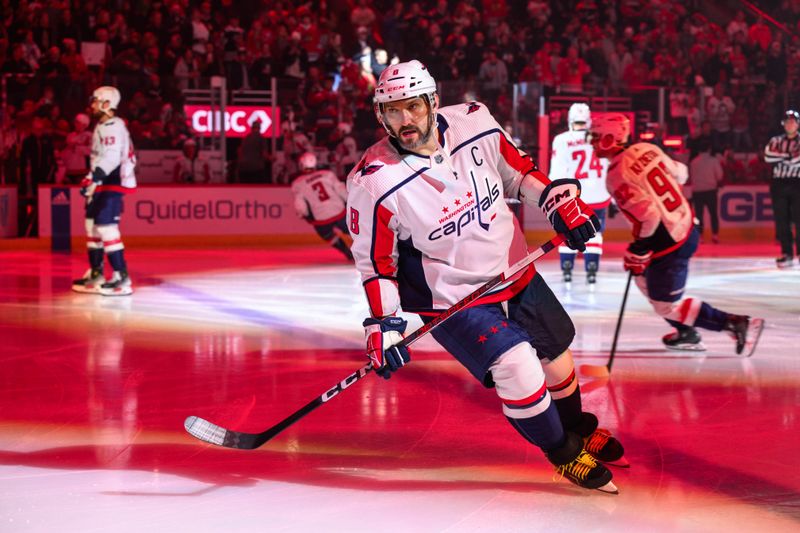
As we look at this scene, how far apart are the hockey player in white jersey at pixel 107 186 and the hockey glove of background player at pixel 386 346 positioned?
525 cm

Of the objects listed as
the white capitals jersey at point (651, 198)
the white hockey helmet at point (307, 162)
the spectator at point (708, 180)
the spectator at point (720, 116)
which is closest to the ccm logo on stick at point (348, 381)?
the white capitals jersey at point (651, 198)

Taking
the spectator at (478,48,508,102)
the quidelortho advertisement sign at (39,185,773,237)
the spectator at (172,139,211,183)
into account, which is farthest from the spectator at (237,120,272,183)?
the spectator at (478,48,508,102)

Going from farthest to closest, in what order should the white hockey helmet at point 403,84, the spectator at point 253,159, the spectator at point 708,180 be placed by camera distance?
the spectator at point 708,180
the spectator at point 253,159
the white hockey helmet at point 403,84

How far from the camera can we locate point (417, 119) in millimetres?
3232

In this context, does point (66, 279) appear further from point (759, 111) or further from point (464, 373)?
point (759, 111)

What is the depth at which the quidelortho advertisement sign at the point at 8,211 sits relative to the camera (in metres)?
11.9

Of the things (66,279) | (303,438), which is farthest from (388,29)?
(303,438)

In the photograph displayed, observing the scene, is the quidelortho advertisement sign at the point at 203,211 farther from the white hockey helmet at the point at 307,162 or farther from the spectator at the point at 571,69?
the spectator at the point at 571,69

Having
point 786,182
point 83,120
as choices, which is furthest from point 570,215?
point 83,120

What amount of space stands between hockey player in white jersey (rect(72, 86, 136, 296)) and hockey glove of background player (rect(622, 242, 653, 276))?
429 cm

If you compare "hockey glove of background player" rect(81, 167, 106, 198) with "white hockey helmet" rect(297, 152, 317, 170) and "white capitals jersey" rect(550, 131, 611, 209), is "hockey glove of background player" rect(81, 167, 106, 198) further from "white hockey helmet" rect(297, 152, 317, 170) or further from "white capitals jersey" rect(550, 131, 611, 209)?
"white capitals jersey" rect(550, 131, 611, 209)

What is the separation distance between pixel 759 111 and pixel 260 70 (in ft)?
22.2

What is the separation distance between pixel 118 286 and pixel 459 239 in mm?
5465

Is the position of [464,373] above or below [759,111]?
below
